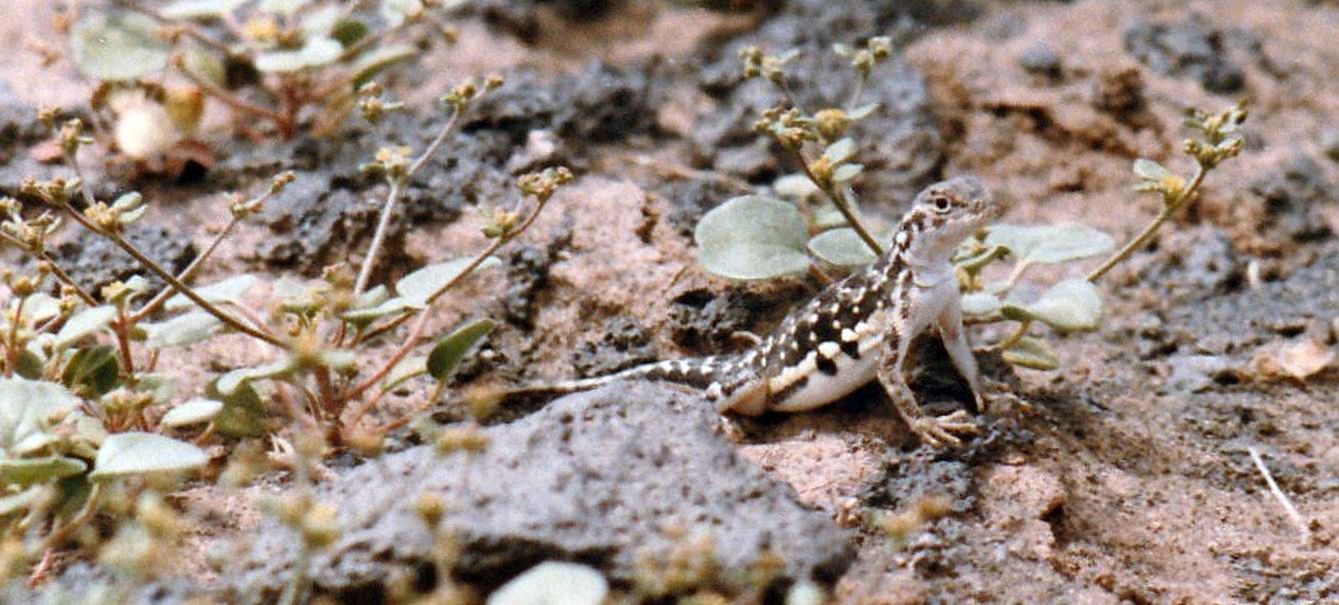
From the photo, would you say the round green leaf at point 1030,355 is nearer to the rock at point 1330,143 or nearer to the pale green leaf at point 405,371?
the pale green leaf at point 405,371

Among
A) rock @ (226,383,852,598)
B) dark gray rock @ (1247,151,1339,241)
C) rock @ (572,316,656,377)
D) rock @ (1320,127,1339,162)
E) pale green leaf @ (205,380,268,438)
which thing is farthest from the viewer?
rock @ (1320,127,1339,162)

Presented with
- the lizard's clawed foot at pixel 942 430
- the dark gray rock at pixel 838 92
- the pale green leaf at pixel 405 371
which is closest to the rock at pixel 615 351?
the pale green leaf at pixel 405 371

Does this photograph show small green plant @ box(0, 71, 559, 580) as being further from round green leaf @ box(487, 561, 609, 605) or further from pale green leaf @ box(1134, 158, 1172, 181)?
pale green leaf @ box(1134, 158, 1172, 181)

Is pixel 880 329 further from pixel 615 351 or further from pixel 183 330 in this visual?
pixel 183 330

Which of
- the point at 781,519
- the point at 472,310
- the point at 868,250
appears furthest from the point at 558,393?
the point at 781,519

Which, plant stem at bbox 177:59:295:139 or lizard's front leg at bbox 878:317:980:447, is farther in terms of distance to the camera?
plant stem at bbox 177:59:295:139

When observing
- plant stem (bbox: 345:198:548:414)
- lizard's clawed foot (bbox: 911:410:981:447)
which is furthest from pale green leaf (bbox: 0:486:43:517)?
lizard's clawed foot (bbox: 911:410:981:447)

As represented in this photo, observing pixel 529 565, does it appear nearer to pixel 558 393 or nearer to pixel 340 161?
pixel 558 393
